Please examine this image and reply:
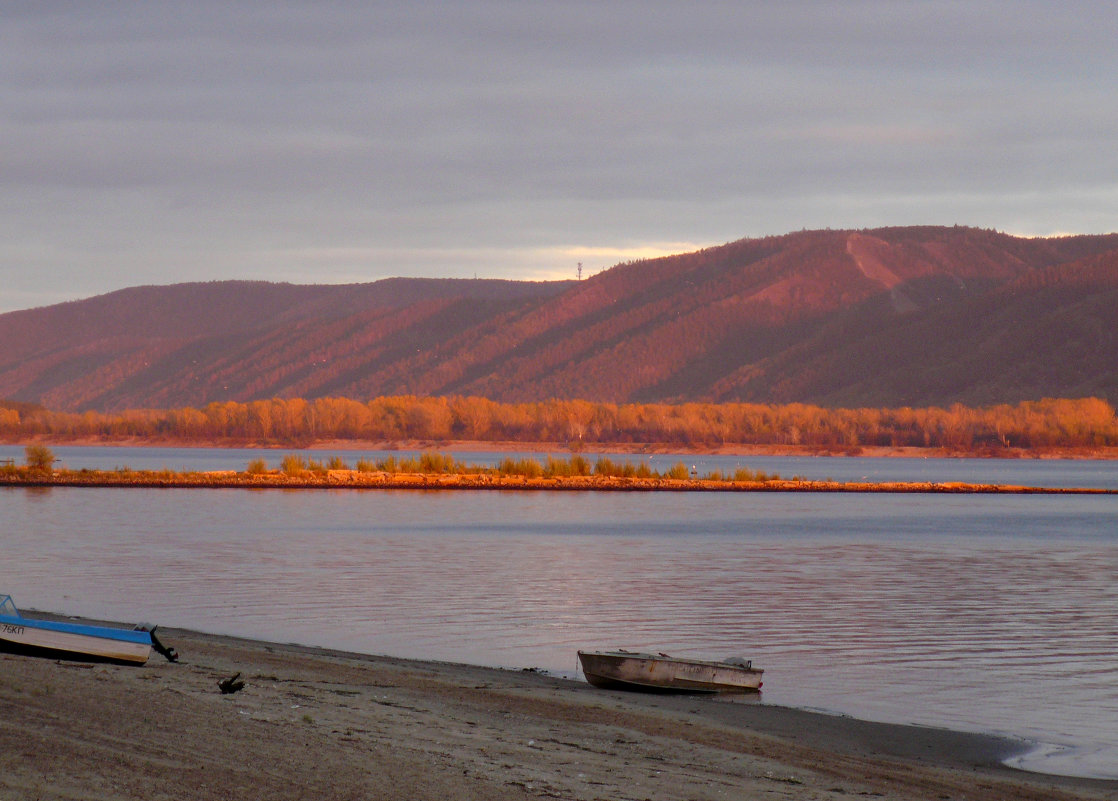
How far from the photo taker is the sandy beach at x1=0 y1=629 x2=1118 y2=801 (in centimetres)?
902

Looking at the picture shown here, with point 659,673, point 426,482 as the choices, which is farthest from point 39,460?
point 659,673

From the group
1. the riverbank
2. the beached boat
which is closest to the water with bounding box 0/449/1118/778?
the beached boat

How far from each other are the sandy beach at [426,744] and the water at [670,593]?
1536mm

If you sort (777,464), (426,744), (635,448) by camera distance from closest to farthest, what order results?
(426,744)
(777,464)
(635,448)

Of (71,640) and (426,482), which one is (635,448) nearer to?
(426,482)

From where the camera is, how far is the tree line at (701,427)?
16638 cm

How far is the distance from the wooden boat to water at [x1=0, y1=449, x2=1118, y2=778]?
18.4ft

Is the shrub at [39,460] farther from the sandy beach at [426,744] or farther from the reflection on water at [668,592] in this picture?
the sandy beach at [426,744]

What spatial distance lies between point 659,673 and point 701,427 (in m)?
170

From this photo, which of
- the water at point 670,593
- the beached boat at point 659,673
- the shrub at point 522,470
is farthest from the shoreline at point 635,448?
the beached boat at point 659,673

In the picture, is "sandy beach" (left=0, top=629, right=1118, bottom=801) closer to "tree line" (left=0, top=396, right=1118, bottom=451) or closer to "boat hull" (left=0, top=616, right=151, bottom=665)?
"boat hull" (left=0, top=616, right=151, bottom=665)

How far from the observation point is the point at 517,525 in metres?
49.2

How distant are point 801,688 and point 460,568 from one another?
53.6 feet

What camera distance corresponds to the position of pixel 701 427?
18400cm
